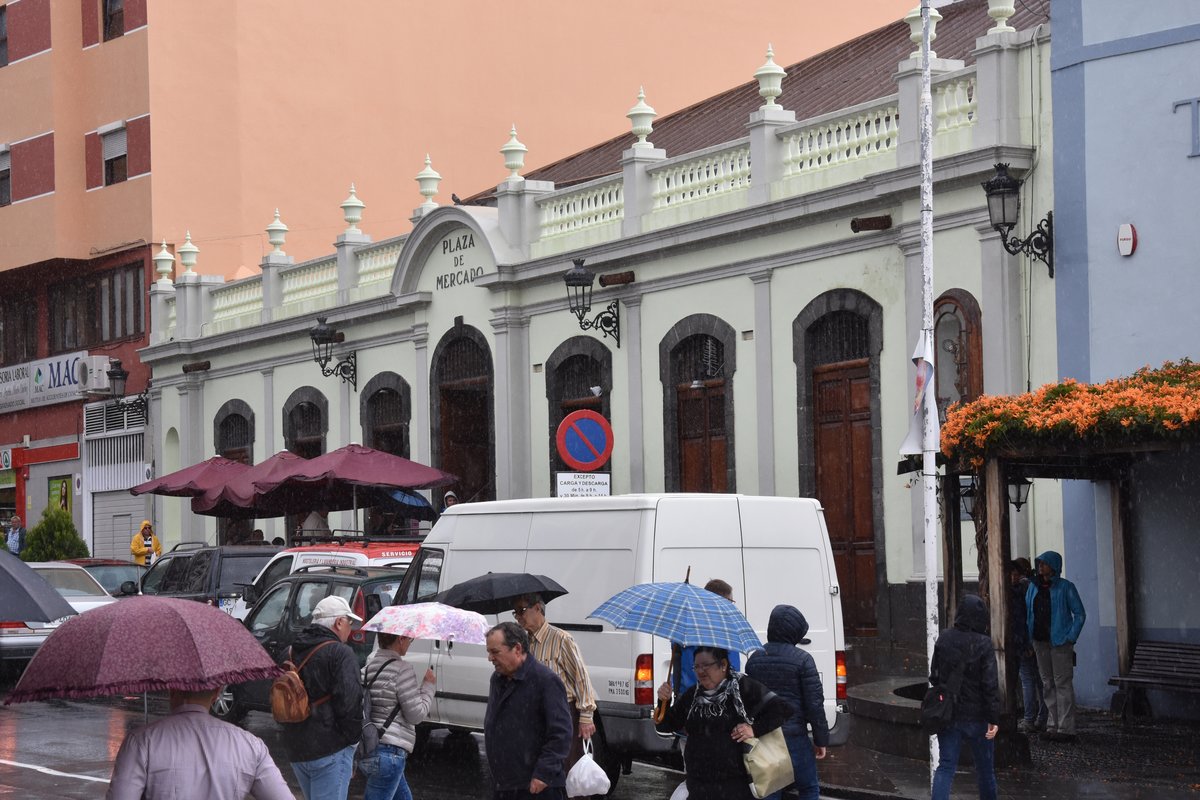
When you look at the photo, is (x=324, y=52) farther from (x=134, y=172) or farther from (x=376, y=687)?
(x=376, y=687)

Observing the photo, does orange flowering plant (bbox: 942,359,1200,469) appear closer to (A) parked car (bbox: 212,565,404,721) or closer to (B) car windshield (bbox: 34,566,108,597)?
(A) parked car (bbox: 212,565,404,721)

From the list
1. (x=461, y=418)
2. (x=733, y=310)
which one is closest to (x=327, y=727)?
(x=733, y=310)

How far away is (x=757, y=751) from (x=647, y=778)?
Result: 6.58 meters

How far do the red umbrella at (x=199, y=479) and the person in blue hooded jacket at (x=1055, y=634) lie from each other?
14.8 metres

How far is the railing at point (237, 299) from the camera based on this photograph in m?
33.7

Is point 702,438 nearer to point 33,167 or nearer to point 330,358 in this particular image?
point 330,358

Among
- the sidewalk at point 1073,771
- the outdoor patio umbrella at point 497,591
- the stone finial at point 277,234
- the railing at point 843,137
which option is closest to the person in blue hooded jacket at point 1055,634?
the sidewalk at point 1073,771

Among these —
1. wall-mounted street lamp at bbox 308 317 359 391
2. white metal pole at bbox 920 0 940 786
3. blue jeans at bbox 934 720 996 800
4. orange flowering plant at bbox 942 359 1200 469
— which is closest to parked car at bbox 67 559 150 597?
wall-mounted street lamp at bbox 308 317 359 391

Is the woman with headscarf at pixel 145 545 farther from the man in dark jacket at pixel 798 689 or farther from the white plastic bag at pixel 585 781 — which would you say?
the white plastic bag at pixel 585 781

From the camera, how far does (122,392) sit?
37.0 m

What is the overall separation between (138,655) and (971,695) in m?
6.95

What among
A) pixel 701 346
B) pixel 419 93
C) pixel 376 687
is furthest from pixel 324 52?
pixel 376 687

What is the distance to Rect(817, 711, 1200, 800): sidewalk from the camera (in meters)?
13.2

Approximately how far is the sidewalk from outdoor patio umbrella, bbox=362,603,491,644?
418 centimetres
